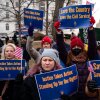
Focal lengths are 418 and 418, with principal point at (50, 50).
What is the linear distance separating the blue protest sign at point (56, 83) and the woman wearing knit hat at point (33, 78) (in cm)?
13

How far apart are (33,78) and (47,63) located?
241 millimetres

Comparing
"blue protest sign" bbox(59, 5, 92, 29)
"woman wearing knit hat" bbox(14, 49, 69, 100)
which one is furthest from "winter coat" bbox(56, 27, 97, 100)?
"blue protest sign" bbox(59, 5, 92, 29)

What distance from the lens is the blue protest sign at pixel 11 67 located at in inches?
228

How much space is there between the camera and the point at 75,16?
23.0 ft

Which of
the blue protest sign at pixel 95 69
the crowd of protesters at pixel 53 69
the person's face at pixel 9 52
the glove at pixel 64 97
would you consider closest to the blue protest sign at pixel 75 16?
the crowd of protesters at pixel 53 69

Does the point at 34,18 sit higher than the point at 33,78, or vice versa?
the point at 34,18

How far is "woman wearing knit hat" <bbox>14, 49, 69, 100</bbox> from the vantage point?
16.0 feet

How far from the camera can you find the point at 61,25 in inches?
272

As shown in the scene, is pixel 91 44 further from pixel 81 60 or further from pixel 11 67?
pixel 11 67

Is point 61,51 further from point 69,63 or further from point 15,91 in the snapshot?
point 15,91

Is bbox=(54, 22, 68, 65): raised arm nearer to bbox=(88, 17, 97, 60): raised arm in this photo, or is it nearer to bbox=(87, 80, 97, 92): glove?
bbox=(88, 17, 97, 60): raised arm

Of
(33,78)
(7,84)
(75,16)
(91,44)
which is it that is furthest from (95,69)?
(75,16)

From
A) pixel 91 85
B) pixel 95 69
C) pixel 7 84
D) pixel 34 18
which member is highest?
pixel 34 18

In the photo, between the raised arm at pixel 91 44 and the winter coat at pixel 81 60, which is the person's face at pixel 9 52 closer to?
the winter coat at pixel 81 60
